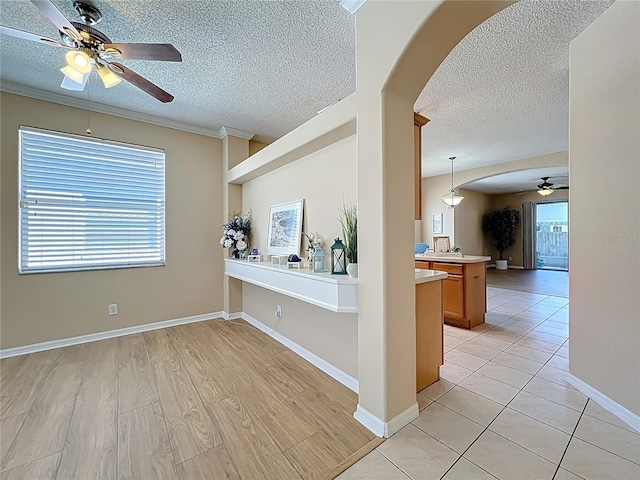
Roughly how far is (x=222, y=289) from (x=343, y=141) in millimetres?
2964

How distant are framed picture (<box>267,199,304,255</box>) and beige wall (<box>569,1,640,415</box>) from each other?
2.38 m

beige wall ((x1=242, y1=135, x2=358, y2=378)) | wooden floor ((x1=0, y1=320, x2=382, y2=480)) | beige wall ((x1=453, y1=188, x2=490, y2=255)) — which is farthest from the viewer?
beige wall ((x1=453, y1=188, x2=490, y2=255))

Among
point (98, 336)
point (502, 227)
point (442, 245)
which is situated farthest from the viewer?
point (502, 227)

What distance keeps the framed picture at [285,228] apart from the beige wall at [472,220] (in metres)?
6.52

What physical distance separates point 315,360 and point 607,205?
2613 millimetres

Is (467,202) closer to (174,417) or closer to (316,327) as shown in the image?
(316,327)

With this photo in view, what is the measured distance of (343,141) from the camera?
2299mm

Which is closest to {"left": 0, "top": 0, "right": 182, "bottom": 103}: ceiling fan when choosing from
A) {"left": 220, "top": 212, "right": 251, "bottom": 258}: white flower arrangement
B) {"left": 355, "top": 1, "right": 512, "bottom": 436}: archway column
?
{"left": 355, "top": 1, "right": 512, "bottom": 436}: archway column

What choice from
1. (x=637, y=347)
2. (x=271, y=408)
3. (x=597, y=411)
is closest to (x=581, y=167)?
(x=637, y=347)

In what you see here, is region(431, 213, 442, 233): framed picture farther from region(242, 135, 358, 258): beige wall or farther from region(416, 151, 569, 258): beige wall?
region(242, 135, 358, 258): beige wall

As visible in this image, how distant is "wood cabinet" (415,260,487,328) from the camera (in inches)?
137

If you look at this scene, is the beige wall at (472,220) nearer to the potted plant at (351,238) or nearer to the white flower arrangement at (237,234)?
the white flower arrangement at (237,234)

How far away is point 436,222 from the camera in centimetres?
714

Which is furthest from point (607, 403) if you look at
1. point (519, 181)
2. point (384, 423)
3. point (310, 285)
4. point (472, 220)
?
point (472, 220)
